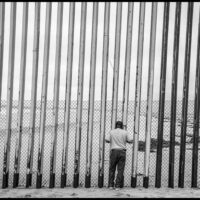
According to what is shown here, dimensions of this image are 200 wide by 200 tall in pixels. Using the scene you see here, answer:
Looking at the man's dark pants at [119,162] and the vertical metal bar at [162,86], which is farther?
the vertical metal bar at [162,86]

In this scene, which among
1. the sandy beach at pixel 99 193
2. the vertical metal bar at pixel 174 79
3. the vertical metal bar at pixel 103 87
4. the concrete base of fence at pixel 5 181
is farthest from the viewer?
the vertical metal bar at pixel 174 79

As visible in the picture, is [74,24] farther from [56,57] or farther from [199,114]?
[199,114]

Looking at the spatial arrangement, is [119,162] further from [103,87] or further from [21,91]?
[21,91]

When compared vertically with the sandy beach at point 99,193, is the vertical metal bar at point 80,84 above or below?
above

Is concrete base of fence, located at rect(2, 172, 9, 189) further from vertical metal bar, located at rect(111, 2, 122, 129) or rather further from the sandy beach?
vertical metal bar, located at rect(111, 2, 122, 129)

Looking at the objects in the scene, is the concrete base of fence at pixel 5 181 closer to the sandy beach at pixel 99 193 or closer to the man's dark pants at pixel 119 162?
the sandy beach at pixel 99 193

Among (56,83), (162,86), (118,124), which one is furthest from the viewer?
(162,86)

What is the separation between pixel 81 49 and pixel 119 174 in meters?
2.81

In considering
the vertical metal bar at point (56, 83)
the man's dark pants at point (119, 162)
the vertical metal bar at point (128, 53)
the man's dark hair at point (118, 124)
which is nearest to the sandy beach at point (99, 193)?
the man's dark pants at point (119, 162)

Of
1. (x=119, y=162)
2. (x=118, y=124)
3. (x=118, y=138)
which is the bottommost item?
(x=119, y=162)

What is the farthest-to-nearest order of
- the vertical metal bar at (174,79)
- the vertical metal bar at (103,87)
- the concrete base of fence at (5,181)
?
the vertical metal bar at (174,79) → the vertical metal bar at (103,87) → the concrete base of fence at (5,181)

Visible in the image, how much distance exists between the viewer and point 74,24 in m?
7.28

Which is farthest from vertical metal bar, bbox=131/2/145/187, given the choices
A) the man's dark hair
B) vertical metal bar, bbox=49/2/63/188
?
vertical metal bar, bbox=49/2/63/188

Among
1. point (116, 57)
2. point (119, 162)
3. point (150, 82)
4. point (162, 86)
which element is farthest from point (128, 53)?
point (119, 162)
